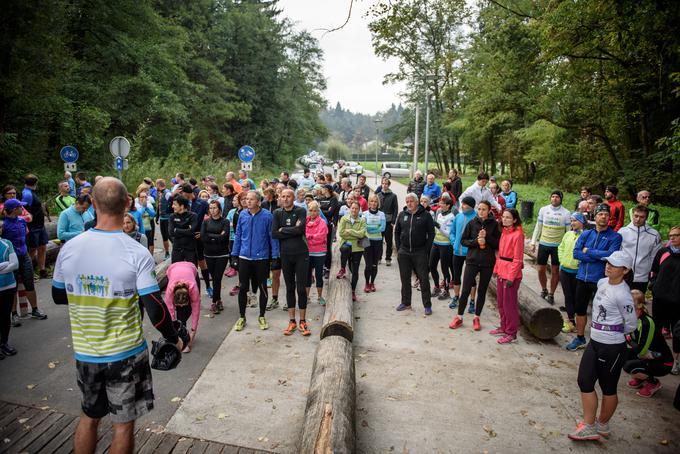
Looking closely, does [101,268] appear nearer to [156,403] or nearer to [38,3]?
[156,403]

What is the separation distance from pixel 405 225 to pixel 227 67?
32.9 m

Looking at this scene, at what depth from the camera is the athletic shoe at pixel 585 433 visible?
4.26 metres

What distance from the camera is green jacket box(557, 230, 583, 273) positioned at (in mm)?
6762

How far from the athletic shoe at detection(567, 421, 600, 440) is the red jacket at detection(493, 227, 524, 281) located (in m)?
2.44

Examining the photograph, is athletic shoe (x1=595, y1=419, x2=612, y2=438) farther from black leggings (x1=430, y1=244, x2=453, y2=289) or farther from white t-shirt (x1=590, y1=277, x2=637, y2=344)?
black leggings (x1=430, y1=244, x2=453, y2=289)

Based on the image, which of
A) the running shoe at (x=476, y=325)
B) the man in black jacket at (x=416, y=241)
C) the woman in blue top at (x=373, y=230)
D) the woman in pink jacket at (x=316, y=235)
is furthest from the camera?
the woman in blue top at (x=373, y=230)

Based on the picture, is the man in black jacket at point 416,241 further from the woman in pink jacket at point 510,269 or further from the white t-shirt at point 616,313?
the white t-shirt at point 616,313

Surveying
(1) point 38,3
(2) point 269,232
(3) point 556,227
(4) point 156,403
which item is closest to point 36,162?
(1) point 38,3

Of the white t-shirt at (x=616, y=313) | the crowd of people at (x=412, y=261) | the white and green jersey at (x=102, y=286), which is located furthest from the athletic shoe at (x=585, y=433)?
the white and green jersey at (x=102, y=286)

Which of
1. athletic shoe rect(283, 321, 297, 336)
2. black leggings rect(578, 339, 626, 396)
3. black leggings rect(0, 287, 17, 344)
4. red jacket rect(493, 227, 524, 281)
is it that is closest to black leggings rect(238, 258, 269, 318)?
athletic shoe rect(283, 321, 297, 336)

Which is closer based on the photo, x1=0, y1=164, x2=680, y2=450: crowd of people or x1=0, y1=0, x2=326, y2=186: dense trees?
x1=0, y1=164, x2=680, y2=450: crowd of people

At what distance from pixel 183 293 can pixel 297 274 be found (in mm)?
1766

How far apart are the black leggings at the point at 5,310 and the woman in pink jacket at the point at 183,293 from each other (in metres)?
1.96

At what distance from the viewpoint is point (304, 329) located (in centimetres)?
669
